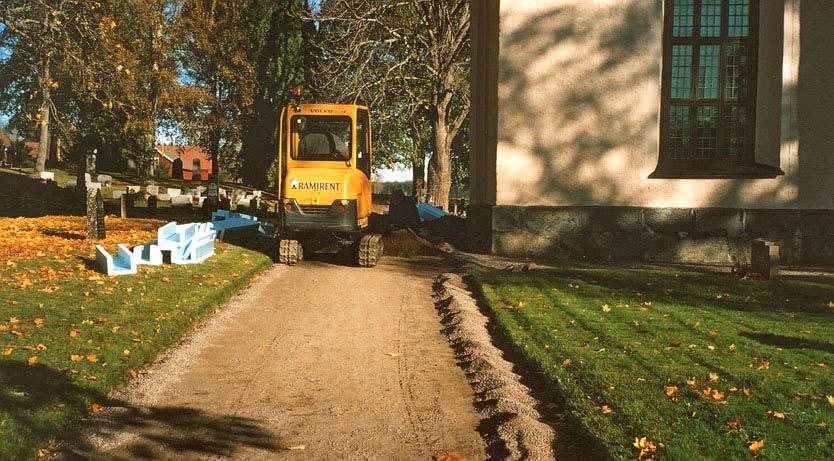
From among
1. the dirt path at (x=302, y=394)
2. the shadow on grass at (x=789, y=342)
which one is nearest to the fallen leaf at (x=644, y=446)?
the dirt path at (x=302, y=394)

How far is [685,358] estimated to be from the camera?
26.1 ft

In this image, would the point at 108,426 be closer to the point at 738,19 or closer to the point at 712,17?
the point at 712,17

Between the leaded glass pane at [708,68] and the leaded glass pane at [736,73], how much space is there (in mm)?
244

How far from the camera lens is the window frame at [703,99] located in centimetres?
1873

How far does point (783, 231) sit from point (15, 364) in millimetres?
16131

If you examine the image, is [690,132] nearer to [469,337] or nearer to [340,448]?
[469,337]

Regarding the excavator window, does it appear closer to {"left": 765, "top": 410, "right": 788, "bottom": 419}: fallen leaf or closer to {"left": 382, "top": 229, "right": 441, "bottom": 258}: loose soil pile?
{"left": 382, "top": 229, "right": 441, "bottom": 258}: loose soil pile

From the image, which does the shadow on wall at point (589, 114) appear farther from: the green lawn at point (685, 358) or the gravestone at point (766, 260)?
the green lawn at point (685, 358)

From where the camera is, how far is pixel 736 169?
60.7ft

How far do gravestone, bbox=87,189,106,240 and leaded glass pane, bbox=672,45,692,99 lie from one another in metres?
13.2

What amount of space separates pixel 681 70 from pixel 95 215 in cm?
1370

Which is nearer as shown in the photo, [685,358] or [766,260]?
[685,358]

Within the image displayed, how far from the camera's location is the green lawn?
5.51 metres

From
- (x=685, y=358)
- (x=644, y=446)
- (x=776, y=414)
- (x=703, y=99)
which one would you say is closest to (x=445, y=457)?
(x=644, y=446)
